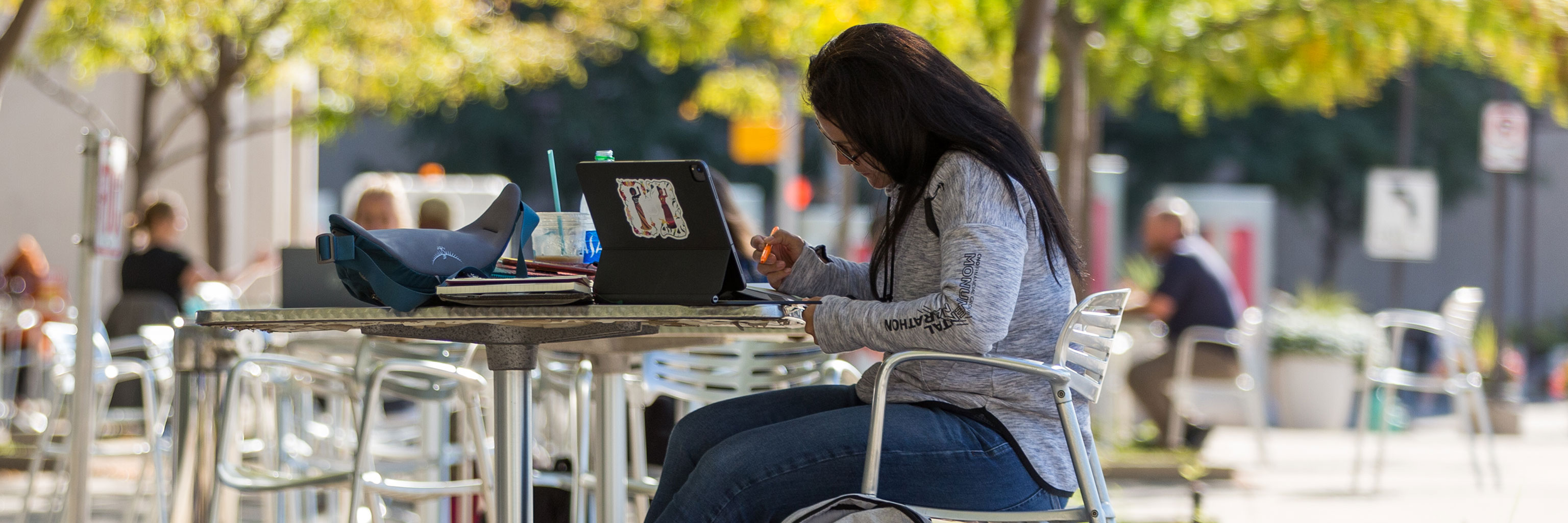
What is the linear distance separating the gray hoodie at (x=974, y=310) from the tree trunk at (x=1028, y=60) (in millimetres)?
3279

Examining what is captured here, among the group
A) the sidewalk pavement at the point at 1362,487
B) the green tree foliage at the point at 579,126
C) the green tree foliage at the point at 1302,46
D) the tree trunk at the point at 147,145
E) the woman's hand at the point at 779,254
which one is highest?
the green tree foliage at the point at 579,126

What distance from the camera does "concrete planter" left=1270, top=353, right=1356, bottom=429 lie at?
12086mm

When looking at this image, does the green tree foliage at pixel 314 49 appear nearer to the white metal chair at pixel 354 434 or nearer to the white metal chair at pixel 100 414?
the white metal chair at pixel 100 414

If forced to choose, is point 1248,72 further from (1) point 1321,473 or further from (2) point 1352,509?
(2) point 1352,509

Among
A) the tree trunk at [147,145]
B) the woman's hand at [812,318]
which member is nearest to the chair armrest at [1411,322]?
the woman's hand at [812,318]

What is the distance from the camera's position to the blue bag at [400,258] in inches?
92.6

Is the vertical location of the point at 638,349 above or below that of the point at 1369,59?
below

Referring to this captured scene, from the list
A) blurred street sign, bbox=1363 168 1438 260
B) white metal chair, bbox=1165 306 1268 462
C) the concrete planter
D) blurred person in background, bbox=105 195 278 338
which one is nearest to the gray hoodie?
white metal chair, bbox=1165 306 1268 462

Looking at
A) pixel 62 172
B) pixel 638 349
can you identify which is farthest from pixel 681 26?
pixel 638 349

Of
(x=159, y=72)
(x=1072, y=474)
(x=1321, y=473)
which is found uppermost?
(x=159, y=72)

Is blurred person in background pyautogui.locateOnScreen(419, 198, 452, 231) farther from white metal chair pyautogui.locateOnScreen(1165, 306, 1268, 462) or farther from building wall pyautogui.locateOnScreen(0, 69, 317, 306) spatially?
building wall pyautogui.locateOnScreen(0, 69, 317, 306)

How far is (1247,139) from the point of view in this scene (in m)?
28.8

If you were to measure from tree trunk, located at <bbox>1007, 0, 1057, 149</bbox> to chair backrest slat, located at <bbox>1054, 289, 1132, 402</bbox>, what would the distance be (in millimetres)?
3238

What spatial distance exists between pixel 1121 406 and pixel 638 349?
7.67 metres
